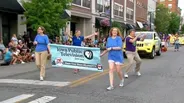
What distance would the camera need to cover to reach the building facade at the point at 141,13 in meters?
64.2

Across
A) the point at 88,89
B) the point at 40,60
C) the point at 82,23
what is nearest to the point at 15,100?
the point at 88,89

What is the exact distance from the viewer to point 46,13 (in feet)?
71.5

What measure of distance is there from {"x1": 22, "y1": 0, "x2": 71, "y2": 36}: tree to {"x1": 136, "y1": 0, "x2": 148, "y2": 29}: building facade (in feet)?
137

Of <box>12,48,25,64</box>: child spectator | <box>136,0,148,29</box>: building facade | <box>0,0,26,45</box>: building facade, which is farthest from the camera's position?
<box>136,0,148,29</box>: building facade

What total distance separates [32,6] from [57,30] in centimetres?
243

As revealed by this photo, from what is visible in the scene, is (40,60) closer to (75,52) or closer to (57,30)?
(75,52)

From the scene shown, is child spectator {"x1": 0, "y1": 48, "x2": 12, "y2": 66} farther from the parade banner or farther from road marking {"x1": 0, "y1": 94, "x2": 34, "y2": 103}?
road marking {"x1": 0, "y1": 94, "x2": 34, "y2": 103}

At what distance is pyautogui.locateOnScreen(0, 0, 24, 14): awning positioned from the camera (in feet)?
70.7

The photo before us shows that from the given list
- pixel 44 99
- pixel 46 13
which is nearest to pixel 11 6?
pixel 46 13

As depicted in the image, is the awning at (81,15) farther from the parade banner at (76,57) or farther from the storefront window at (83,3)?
the parade banner at (76,57)

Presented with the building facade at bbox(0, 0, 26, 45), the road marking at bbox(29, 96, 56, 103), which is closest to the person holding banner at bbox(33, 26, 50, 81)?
the road marking at bbox(29, 96, 56, 103)

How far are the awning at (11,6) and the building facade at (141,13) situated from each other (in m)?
41.5

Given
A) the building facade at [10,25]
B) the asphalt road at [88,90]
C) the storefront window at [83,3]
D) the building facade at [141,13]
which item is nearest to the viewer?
the asphalt road at [88,90]

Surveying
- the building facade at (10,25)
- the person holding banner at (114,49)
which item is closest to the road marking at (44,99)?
the person holding banner at (114,49)
